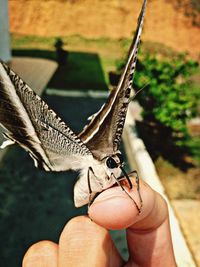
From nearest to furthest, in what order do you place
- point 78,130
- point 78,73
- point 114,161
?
point 114,161
point 78,130
point 78,73

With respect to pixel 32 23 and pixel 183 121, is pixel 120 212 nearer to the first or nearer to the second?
pixel 183 121

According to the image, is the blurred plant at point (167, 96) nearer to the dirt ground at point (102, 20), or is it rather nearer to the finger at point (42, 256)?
the finger at point (42, 256)

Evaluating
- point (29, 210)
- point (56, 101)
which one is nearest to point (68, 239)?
point (29, 210)

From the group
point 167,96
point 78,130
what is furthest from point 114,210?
point 78,130

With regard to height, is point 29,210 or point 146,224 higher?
point 146,224

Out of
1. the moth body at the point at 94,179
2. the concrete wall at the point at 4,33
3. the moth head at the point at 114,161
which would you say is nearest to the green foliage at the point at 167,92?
the concrete wall at the point at 4,33

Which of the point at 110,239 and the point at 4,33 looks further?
the point at 4,33

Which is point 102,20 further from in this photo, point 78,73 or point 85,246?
point 85,246
